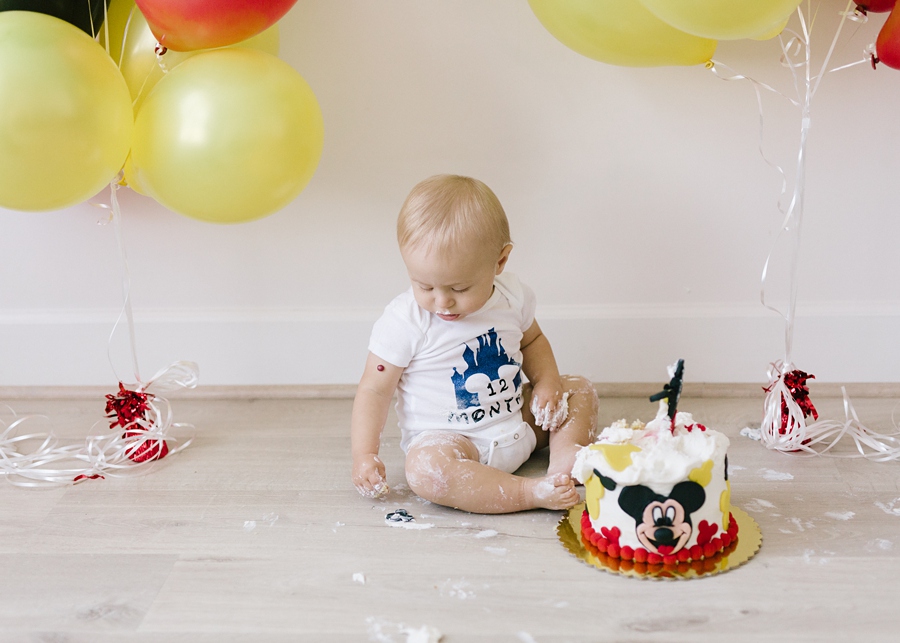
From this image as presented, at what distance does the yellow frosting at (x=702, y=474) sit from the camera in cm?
110

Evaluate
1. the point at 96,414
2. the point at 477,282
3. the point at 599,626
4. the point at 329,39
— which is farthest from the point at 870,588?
the point at 96,414

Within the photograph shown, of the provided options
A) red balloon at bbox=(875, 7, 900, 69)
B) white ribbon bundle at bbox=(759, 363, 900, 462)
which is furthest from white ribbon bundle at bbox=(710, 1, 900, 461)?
red balloon at bbox=(875, 7, 900, 69)

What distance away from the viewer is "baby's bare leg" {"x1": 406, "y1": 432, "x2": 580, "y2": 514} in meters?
1.28

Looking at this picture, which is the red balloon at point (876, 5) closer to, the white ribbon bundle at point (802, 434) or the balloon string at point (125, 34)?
the white ribbon bundle at point (802, 434)

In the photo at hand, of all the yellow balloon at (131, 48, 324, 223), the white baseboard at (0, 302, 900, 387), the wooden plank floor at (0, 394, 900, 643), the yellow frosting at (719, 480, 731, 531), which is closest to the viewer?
the wooden plank floor at (0, 394, 900, 643)

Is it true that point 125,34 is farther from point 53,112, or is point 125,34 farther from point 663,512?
point 663,512

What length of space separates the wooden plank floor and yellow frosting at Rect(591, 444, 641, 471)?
0.49 feet

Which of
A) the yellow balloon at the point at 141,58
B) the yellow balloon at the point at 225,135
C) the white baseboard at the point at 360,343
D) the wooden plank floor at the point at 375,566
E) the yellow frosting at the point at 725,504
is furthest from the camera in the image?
the white baseboard at the point at 360,343

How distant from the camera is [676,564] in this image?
3.71ft

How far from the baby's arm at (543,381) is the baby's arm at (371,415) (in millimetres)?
242

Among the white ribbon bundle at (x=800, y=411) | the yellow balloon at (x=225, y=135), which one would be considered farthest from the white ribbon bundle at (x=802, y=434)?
the yellow balloon at (x=225, y=135)

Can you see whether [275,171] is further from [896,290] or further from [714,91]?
[896,290]

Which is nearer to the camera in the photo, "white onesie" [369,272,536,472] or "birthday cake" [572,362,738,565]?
"birthday cake" [572,362,738,565]

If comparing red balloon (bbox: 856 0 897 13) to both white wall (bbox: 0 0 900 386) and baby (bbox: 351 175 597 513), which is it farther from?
baby (bbox: 351 175 597 513)
